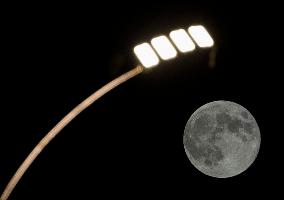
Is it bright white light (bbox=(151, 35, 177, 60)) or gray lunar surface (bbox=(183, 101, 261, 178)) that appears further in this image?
gray lunar surface (bbox=(183, 101, 261, 178))

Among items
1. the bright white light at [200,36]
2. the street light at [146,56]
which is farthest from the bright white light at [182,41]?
the bright white light at [200,36]

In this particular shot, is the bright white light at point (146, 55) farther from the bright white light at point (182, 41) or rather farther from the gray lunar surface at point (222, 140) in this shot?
the gray lunar surface at point (222, 140)

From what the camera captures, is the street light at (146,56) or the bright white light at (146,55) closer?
the street light at (146,56)

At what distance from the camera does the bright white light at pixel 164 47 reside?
19.1 feet

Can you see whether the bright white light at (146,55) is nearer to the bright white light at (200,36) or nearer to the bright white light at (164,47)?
the bright white light at (164,47)

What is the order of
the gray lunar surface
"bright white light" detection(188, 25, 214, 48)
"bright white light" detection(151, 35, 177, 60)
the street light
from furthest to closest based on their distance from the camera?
1. the gray lunar surface
2. "bright white light" detection(188, 25, 214, 48)
3. "bright white light" detection(151, 35, 177, 60)
4. the street light

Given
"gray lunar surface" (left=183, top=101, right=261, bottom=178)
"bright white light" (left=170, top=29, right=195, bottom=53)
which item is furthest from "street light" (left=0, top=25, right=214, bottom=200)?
"gray lunar surface" (left=183, top=101, right=261, bottom=178)

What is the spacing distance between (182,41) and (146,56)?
586 millimetres

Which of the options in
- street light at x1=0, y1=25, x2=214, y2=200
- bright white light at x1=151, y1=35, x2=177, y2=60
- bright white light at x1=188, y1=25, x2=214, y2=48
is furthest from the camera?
bright white light at x1=188, y1=25, x2=214, y2=48

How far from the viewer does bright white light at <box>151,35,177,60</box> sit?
5.81 m

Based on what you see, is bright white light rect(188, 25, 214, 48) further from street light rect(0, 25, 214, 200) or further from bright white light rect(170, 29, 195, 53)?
bright white light rect(170, 29, 195, 53)

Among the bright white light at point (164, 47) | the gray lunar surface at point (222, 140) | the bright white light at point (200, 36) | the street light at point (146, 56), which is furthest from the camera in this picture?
the gray lunar surface at point (222, 140)

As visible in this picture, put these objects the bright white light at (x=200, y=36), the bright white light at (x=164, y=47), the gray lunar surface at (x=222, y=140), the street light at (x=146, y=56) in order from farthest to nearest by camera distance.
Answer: the gray lunar surface at (x=222, y=140) → the bright white light at (x=200, y=36) → the bright white light at (x=164, y=47) → the street light at (x=146, y=56)

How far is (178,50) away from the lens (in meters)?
5.86
